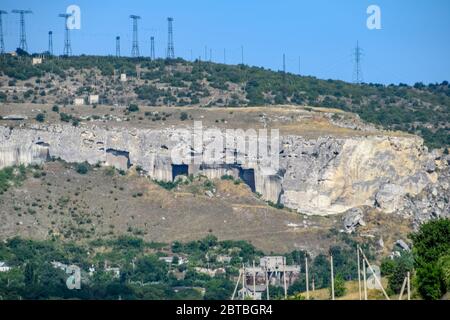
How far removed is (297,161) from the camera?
9725cm

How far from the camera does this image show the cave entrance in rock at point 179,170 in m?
98.4

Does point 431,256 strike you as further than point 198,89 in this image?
No

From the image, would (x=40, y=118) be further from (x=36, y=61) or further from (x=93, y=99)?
(x=36, y=61)

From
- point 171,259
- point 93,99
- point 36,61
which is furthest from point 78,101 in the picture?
point 171,259

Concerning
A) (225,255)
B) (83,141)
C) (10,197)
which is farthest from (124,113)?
(225,255)

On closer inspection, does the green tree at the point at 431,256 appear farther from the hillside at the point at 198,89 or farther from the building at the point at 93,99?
the building at the point at 93,99

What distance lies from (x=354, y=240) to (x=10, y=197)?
52.0 feet

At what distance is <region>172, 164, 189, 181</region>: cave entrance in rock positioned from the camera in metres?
98.4

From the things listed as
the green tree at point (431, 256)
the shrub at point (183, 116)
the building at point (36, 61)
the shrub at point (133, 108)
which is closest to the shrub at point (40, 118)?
the shrub at point (133, 108)

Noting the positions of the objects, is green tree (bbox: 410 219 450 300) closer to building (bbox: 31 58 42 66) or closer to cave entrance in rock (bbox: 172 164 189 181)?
cave entrance in rock (bbox: 172 164 189 181)

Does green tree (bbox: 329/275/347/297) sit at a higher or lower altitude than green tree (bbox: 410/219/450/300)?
lower

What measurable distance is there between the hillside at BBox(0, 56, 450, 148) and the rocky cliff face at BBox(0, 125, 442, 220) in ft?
32.2

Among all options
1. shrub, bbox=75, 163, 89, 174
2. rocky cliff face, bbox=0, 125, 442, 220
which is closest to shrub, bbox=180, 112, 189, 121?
rocky cliff face, bbox=0, 125, 442, 220

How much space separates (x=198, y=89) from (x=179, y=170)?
16729 millimetres
